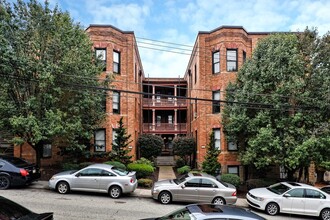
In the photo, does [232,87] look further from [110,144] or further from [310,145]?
[110,144]

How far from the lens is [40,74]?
1508cm

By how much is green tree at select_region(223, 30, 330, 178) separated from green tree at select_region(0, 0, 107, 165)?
965cm

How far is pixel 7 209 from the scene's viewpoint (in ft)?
17.0

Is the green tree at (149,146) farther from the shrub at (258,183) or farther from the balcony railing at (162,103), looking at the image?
the balcony railing at (162,103)

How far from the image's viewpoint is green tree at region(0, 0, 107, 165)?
48.7ft

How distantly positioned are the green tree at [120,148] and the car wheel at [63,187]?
22.3 ft

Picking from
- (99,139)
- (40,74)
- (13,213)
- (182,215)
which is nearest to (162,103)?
(99,139)

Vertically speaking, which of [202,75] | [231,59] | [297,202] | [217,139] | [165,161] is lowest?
[165,161]

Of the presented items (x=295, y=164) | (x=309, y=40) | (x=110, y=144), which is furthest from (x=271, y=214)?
(x=110, y=144)

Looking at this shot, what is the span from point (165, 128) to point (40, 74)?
19385 millimetres

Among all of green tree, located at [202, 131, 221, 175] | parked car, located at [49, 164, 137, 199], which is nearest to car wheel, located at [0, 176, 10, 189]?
parked car, located at [49, 164, 137, 199]

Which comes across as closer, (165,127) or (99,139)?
(99,139)

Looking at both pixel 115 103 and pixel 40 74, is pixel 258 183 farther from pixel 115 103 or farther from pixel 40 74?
pixel 40 74

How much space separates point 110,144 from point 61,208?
10.9 metres
